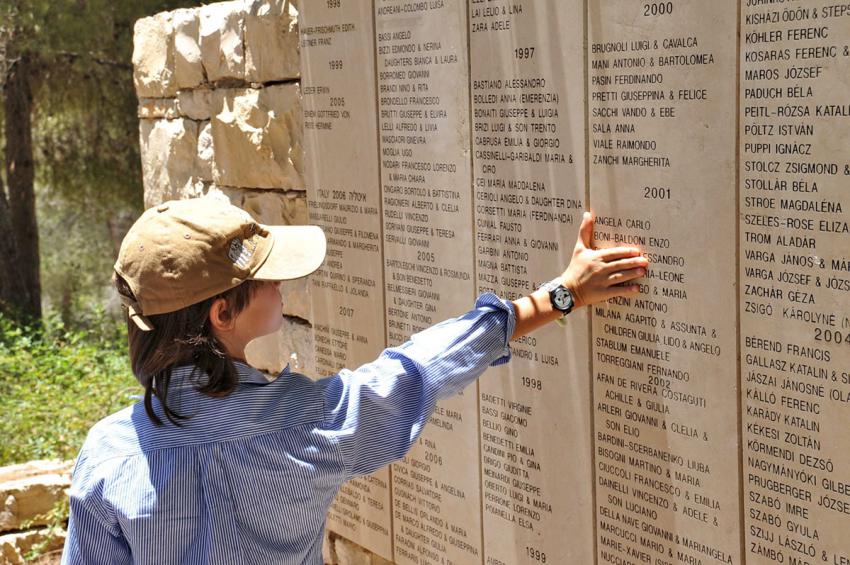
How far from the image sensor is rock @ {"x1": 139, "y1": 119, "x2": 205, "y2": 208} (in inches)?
195

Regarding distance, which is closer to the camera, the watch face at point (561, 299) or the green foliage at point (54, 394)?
the watch face at point (561, 299)

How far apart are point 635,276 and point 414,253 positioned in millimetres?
953

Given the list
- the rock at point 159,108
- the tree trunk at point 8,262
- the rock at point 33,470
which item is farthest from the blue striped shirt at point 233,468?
the tree trunk at point 8,262

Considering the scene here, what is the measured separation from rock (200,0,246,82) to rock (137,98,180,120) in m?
0.48

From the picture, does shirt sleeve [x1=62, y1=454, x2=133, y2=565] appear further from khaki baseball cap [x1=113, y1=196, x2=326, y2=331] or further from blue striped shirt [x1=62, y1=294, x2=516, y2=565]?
khaki baseball cap [x1=113, y1=196, x2=326, y2=331]

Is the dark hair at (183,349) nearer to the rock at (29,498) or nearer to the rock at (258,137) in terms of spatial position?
the rock at (258,137)

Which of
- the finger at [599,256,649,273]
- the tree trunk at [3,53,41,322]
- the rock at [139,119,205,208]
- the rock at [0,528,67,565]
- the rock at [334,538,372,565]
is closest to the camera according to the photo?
the finger at [599,256,649,273]

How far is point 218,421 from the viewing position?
2266 mm

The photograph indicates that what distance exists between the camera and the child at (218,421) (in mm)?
2238

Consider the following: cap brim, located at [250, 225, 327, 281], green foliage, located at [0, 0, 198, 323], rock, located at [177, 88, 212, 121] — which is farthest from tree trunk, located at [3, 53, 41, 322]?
cap brim, located at [250, 225, 327, 281]

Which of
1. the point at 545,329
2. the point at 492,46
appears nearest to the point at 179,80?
the point at 492,46

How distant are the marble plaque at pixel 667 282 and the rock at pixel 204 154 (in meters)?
2.40

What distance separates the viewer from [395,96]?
11.4 feet

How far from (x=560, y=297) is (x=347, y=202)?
1.26 meters
